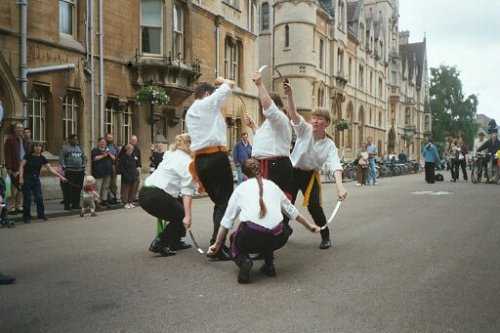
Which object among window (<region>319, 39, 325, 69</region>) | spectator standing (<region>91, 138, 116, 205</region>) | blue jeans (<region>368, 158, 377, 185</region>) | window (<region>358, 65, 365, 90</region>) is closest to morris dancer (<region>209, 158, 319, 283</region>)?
spectator standing (<region>91, 138, 116, 205</region>)

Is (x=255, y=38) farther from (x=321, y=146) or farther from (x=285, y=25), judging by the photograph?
(x=321, y=146)

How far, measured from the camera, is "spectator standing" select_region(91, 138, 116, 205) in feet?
45.2

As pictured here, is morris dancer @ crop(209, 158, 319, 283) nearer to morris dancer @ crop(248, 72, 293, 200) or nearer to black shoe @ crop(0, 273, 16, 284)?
morris dancer @ crop(248, 72, 293, 200)

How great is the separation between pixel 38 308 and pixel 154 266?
178cm

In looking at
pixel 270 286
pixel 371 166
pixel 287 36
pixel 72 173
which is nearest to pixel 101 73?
pixel 72 173

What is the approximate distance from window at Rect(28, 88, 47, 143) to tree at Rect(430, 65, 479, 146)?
7218 cm

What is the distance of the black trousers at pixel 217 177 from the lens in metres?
6.47

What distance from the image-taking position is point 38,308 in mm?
4617

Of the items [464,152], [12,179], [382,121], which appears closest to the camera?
[12,179]

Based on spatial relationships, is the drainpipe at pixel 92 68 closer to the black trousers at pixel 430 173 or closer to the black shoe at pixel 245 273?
Answer: the black trousers at pixel 430 173

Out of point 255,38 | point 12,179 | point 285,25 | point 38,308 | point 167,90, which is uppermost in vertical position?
point 285,25

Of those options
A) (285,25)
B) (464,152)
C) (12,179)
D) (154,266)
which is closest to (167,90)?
(12,179)

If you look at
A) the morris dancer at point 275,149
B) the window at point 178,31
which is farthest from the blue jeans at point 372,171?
the morris dancer at point 275,149

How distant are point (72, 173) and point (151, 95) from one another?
6.30 m
